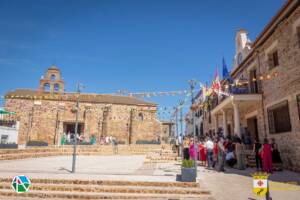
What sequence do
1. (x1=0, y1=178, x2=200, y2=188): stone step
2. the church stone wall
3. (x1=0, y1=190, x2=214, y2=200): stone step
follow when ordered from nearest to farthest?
(x1=0, y1=190, x2=214, y2=200): stone step < (x1=0, y1=178, x2=200, y2=188): stone step < the church stone wall

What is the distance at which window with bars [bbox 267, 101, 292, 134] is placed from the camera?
995 cm

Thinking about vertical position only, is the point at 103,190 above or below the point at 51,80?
below

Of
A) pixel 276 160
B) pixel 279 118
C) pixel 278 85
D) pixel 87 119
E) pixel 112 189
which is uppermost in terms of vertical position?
pixel 278 85

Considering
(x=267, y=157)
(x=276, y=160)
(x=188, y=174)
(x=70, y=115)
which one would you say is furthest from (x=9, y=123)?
(x=276, y=160)

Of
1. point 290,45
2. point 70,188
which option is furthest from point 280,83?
point 70,188

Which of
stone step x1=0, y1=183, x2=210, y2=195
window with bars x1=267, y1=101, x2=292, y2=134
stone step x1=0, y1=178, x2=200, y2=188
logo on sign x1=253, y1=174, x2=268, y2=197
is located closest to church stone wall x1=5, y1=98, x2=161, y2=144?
window with bars x1=267, y1=101, x2=292, y2=134

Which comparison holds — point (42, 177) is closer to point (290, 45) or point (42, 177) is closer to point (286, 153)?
point (286, 153)

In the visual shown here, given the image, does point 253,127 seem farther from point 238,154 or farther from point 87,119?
point 87,119

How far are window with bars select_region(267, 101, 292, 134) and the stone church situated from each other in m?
20.6

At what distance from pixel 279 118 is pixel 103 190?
369 inches

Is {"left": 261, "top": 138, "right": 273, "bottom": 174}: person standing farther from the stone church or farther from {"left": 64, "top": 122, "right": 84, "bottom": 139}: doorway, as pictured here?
{"left": 64, "top": 122, "right": 84, "bottom": 139}: doorway

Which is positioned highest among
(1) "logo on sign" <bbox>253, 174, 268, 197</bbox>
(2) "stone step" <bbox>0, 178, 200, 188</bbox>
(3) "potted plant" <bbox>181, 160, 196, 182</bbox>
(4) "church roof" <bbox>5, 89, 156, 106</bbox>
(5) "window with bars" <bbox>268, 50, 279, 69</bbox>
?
(4) "church roof" <bbox>5, 89, 156, 106</bbox>

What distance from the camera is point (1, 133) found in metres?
19.1

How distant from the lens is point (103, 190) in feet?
20.3
